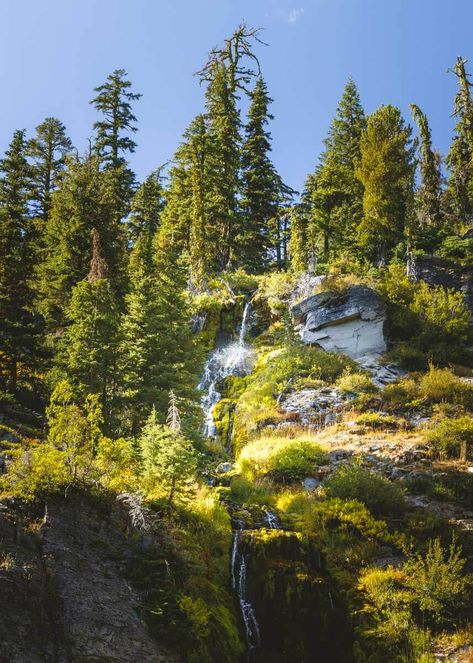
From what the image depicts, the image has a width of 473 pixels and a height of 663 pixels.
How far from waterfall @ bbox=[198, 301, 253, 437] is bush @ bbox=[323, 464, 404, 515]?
8.60 m

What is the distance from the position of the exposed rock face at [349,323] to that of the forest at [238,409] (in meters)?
0.23

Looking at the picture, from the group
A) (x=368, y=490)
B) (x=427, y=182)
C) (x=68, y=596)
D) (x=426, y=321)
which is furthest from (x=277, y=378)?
(x=427, y=182)

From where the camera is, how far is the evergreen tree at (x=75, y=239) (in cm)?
2217

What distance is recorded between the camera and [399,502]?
13.0 m

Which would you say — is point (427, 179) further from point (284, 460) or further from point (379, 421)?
point (284, 460)

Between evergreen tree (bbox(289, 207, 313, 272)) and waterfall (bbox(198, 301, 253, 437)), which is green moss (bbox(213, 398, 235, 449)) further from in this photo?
evergreen tree (bbox(289, 207, 313, 272))

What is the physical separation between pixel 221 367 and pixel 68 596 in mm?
17583

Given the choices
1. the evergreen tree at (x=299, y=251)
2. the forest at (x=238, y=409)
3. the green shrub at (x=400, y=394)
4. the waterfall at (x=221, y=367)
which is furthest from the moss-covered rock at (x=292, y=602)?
the evergreen tree at (x=299, y=251)

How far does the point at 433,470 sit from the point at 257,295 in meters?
16.2

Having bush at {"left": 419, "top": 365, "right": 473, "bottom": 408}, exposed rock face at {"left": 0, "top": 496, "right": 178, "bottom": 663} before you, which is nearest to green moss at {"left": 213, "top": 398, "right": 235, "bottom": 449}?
bush at {"left": 419, "top": 365, "right": 473, "bottom": 408}

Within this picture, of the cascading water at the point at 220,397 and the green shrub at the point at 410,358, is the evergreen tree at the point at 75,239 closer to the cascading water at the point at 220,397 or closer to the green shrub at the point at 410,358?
the cascading water at the point at 220,397

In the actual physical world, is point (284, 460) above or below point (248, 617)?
above

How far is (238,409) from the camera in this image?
20.9 meters

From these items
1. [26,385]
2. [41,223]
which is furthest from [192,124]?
[26,385]
